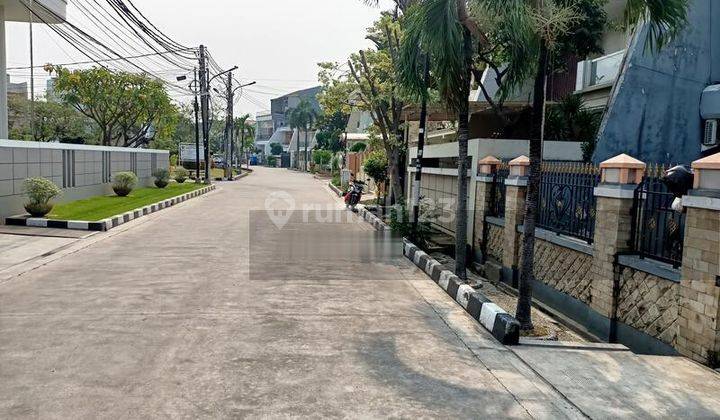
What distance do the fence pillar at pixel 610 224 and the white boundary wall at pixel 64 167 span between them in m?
13.7

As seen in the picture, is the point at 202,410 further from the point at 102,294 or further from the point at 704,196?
the point at 704,196

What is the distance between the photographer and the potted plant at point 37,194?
46.7 ft

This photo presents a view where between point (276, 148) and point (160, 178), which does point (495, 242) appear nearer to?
point (160, 178)

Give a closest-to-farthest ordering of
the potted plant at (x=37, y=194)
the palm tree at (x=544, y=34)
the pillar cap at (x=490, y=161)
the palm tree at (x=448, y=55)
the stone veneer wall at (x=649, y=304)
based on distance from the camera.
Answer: the stone veneer wall at (x=649, y=304), the palm tree at (x=544, y=34), the palm tree at (x=448, y=55), the pillar cap at (x=490, y=161), the potted plant at (x=37, y=194)

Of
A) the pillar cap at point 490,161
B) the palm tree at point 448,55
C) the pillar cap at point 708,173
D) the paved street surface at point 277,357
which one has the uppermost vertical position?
the palm tree at point 448,55

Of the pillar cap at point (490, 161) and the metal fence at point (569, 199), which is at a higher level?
the pillar cap at point (490, 161)

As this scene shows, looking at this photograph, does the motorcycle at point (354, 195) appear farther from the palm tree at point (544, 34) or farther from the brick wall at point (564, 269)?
the palm tree at point (544, 34)

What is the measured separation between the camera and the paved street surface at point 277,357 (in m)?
4.25

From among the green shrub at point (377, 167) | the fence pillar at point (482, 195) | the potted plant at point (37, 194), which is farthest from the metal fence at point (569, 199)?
the green shrub at point (377, 167)

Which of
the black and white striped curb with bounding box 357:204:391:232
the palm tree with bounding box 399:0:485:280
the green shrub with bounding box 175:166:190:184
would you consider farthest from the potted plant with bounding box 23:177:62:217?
the green shrub with bounding box 175:166:190:184

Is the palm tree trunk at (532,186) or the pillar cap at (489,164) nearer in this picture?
the palm tree trunk at (532,186)

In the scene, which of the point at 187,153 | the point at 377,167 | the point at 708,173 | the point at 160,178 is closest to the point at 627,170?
the point at 708,173

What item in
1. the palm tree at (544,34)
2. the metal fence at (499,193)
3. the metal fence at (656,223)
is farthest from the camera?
the metal fence at (499,193)

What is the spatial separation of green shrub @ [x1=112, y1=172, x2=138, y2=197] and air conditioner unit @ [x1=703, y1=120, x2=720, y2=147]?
19463 mm
